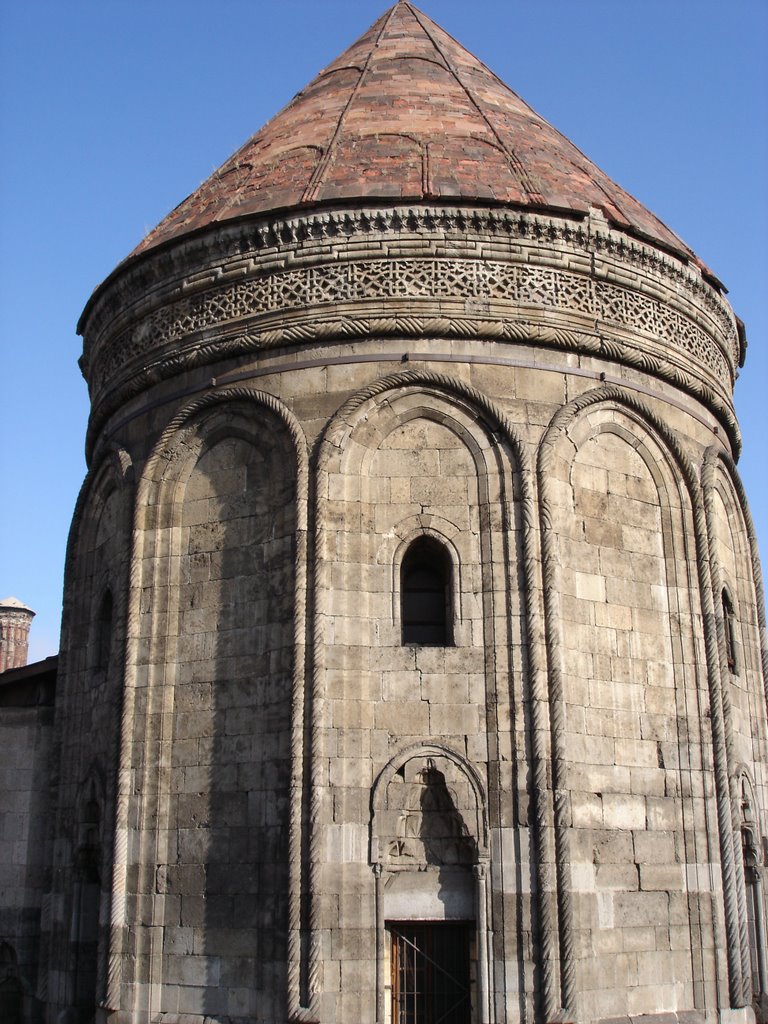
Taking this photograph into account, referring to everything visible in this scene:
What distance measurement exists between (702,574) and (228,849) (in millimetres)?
5613

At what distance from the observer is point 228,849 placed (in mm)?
10945

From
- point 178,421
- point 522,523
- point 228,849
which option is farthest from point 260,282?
point 228,849

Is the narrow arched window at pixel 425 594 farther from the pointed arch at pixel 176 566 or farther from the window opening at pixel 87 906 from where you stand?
the window opening at pixel 87 906

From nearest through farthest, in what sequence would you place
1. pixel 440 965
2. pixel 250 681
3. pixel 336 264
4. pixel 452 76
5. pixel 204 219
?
pixel 440 965, pixel 250 681, pixel 336 264, pixel 204 219, pixel 452 76

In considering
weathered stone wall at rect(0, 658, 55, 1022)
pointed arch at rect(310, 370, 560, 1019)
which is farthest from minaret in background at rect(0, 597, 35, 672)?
pointed arch at rect(310, 370, 560, 1019)

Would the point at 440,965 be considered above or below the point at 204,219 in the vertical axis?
below

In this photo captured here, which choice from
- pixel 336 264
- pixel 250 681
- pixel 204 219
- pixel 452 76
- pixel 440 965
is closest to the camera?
pixel 440 965

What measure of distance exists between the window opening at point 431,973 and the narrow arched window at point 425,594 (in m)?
2.62

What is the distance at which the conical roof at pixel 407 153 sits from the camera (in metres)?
12.6

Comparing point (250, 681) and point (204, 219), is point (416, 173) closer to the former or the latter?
point (204, 219)

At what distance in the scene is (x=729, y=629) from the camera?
1319 centimetres

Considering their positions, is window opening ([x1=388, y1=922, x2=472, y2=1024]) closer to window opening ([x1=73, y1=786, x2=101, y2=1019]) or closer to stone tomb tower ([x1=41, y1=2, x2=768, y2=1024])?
stone tomb tower ([x1=41, y1=2, x2=768, y2=1024])

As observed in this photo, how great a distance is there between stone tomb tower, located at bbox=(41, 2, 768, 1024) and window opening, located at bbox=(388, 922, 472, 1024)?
0.03 meters

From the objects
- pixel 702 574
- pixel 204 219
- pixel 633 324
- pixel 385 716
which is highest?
pixel 204 219
